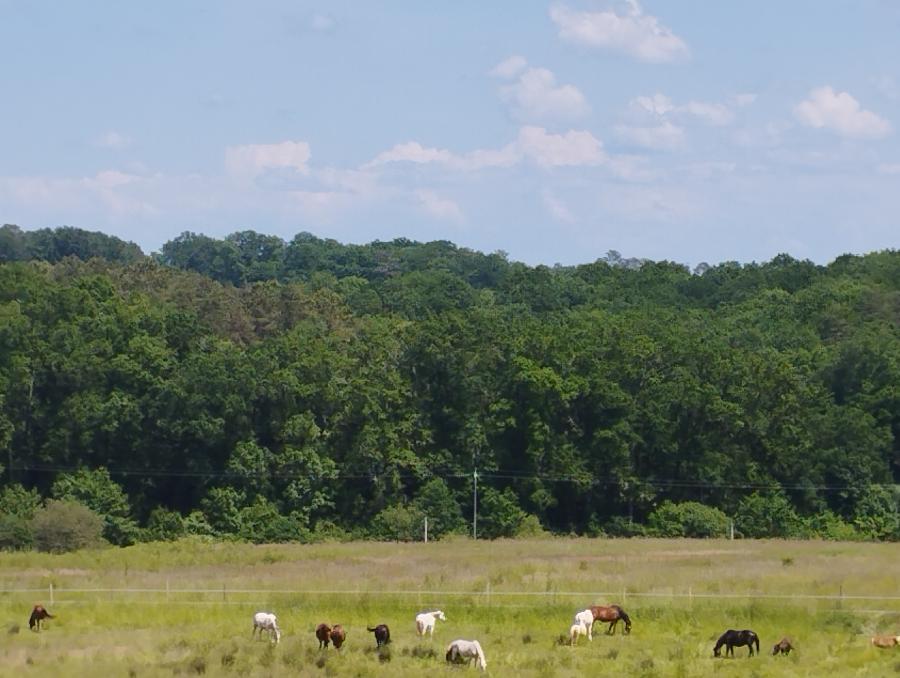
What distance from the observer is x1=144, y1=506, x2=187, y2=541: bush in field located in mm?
82125

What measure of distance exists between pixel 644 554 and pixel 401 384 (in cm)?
3068

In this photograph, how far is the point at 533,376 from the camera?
87.1 meters

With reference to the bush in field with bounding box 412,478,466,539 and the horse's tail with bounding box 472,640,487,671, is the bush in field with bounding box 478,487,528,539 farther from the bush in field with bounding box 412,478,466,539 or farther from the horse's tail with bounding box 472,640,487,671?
the horse's tail with bounding box 472,640,487,671

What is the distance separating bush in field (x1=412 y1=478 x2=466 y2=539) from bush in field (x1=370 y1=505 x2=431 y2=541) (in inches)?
24.1

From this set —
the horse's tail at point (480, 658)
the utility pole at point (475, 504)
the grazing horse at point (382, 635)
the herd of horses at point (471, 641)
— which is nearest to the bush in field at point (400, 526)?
the utility pole at point (475, 504)

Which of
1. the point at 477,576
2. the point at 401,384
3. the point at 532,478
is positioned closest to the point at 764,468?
the point at 532,478

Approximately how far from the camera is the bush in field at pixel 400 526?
270 ft

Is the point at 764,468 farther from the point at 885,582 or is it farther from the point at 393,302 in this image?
the point at 393,302

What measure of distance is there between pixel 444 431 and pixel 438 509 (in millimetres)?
7912

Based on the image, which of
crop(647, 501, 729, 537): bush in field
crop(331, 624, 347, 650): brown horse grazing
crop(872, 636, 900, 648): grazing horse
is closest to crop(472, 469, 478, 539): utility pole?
crop(647, 501, 729, 537): bush in field

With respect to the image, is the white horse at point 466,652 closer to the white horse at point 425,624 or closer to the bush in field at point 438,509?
the white horse at point 425,624

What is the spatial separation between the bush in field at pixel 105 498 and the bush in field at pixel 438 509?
625 inches

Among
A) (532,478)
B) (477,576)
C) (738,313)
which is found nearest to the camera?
(477,576)

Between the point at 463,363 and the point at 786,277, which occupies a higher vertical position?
the point at 786,277
